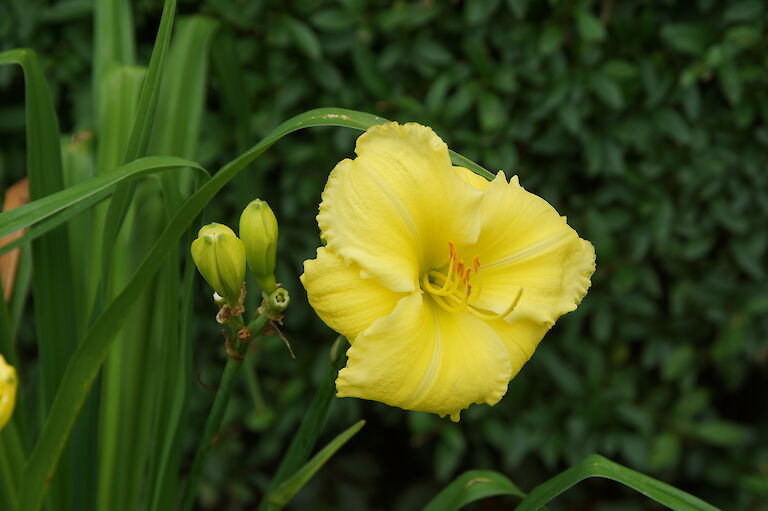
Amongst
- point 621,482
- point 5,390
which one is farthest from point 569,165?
point 5,390

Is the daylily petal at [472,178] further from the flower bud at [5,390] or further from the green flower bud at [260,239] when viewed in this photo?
the flower bud at [5,390]

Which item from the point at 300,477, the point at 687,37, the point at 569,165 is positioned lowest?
the point at 569,165

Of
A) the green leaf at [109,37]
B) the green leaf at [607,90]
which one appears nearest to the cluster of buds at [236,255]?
the green leaf at [109,37]

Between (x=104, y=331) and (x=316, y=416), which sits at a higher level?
(x=104, y=331)

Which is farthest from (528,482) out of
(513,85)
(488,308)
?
(488,308)

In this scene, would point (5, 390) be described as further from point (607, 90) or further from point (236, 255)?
point (607, 90)

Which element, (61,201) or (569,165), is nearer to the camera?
(61,201)

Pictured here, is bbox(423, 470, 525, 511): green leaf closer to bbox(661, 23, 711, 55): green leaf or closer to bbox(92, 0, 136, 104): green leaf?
bbox(92, 0, 136, 104): green leaf
